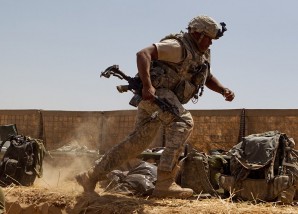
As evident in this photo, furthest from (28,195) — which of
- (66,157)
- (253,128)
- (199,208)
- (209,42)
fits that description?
(253,128)

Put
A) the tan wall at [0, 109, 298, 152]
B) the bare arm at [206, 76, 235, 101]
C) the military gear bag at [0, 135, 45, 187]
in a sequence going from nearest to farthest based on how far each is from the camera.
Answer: the bare arm at [206, 76, 235, 101] < the military gear bag at [0, 135, 45, 187] < the tan wall at [0, 109, 298, 152]

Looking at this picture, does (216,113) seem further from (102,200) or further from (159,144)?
(102,200)

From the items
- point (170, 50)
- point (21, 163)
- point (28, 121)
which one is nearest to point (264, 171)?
point (170, 50)

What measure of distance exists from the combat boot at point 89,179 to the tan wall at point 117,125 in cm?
514

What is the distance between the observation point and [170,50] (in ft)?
16.7

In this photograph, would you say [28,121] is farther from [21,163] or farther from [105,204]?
[105,204]

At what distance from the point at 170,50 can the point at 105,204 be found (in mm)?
1620

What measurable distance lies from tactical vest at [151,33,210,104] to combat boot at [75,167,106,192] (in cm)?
110

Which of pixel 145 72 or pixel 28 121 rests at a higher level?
pixel 145 72

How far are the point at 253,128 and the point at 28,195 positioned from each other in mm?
5311

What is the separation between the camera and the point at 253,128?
9.97m

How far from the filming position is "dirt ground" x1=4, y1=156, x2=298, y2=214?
473 centimetres

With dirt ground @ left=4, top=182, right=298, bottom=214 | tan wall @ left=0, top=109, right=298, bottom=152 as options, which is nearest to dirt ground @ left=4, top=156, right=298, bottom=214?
dirt ground @ left=4, top=182, right=298, bottom=214

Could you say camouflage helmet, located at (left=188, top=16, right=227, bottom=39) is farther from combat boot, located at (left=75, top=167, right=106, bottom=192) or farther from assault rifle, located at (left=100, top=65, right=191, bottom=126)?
combat boot, located at (left=75, top=167, right=106, bottom=192)
